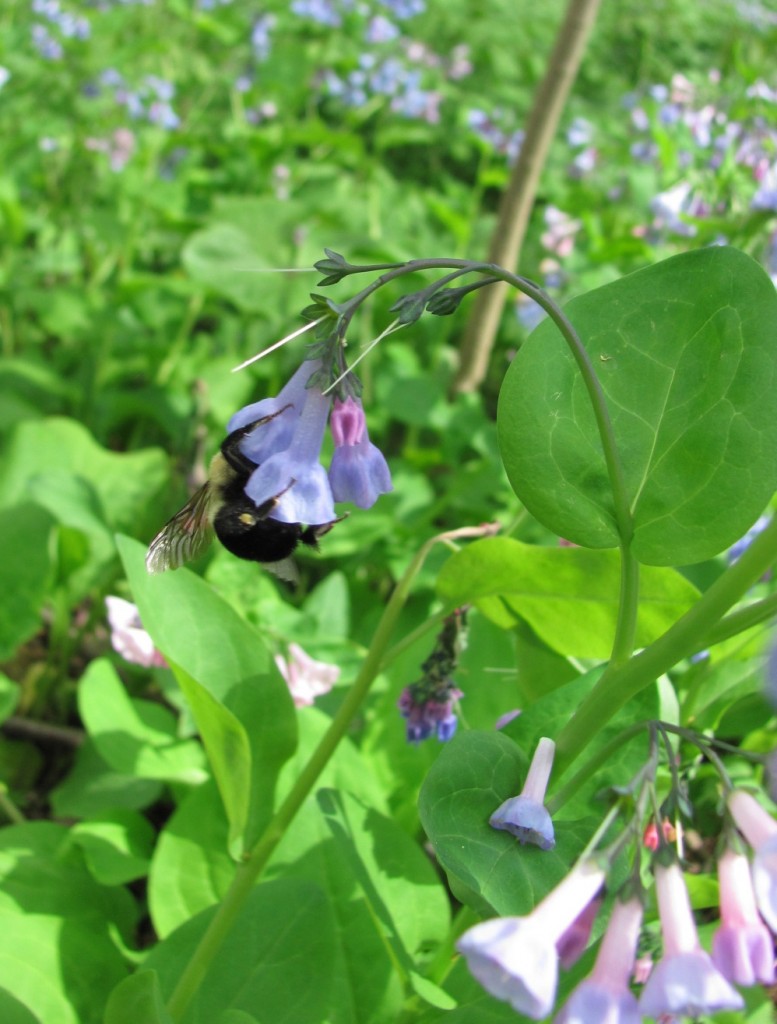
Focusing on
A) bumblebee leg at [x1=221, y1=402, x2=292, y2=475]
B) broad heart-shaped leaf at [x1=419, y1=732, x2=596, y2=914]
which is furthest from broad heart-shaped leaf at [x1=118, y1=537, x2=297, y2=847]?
broad heart-shaped leaf at [x1=419, y1=732, x2=596, y2=914]

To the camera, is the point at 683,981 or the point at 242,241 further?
the point at 242,241

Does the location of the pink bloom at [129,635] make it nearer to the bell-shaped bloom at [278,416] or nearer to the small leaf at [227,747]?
the small leaf at [227,747]

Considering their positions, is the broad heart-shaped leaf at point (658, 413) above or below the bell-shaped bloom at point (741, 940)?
above

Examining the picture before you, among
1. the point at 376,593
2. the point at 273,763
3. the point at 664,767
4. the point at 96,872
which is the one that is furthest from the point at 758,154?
the point at 96,872

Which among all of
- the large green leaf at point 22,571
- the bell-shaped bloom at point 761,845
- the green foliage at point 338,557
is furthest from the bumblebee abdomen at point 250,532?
the large green leaf at point 22,571

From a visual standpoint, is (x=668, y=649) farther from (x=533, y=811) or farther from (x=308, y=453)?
(x=308, y=453)

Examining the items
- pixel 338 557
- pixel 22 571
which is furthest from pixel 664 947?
pixel 338 557
